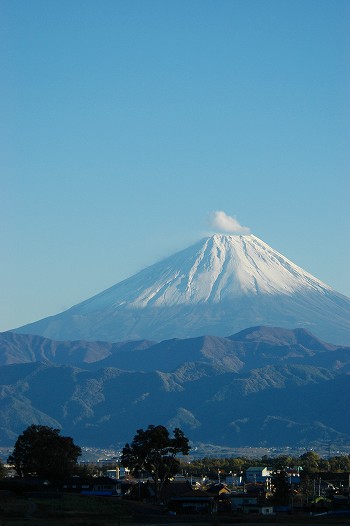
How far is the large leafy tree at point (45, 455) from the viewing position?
107 m

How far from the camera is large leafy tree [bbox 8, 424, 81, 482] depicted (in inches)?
4210

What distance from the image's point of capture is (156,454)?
4011 inches

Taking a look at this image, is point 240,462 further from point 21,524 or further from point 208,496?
point 21,524

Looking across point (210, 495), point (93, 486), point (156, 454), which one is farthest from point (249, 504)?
point (93, 486)

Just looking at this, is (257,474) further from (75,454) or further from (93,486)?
(93,486)

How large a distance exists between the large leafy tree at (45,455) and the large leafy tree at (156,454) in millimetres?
6733

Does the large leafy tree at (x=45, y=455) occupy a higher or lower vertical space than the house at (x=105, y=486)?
higher

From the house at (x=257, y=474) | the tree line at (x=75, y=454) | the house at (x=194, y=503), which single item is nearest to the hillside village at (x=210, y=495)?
the house at (x=194, y=503)

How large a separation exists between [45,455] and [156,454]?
10528mm

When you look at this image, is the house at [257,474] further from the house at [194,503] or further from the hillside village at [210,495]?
the house at [194,503]

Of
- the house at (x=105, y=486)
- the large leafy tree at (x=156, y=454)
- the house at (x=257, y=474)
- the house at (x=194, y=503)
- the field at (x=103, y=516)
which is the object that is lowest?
the field at (x=103, y=516)

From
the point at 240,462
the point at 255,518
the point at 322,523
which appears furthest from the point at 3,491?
the point at 240,462

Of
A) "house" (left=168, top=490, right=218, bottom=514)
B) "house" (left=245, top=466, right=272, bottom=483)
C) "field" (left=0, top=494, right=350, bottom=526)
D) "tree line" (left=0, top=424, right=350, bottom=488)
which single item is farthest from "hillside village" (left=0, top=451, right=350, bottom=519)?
"house" (left=245, top=466, right=272, bottom=483)

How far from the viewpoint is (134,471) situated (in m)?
104
